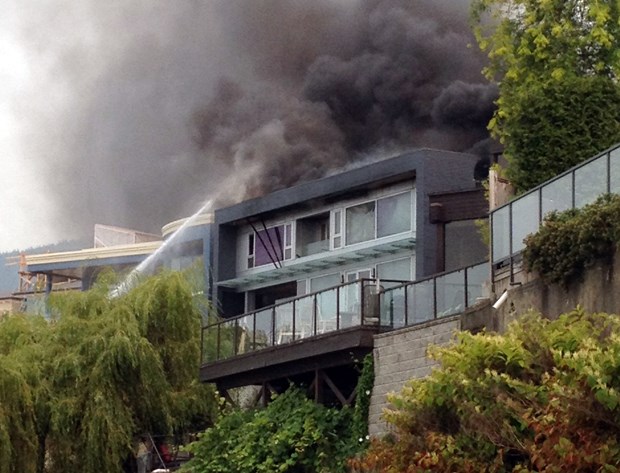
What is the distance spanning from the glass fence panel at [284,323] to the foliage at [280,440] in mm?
1326

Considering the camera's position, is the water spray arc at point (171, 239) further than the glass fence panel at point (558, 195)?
Yes

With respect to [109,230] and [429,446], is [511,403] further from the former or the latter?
[109,230]

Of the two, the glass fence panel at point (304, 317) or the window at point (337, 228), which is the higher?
the window at point (337, 228)

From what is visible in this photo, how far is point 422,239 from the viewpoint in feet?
151

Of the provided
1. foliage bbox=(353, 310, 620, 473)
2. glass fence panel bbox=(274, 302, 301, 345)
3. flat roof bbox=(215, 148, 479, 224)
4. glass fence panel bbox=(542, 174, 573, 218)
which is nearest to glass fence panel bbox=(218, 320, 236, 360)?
glass fence panel bbox=(274, 302, 301, 345)

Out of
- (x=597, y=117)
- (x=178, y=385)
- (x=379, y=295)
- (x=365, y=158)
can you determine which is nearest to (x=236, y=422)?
(x=379, y=295)

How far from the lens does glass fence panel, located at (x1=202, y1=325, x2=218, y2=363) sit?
37.2m

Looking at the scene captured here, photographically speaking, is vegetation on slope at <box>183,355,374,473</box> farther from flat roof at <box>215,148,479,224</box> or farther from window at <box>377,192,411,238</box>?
window at <box>377,192,411,238</box>

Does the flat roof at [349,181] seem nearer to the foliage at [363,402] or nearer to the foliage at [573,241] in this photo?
the foliage at [363,402]

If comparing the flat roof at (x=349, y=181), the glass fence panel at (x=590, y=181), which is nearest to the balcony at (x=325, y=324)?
the glass fence panel at (x=590, y=181)

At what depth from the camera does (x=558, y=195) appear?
2514 cm

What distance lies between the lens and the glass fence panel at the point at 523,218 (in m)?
25.7

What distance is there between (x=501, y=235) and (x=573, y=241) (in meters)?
3.82

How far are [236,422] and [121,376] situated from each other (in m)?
6.42
